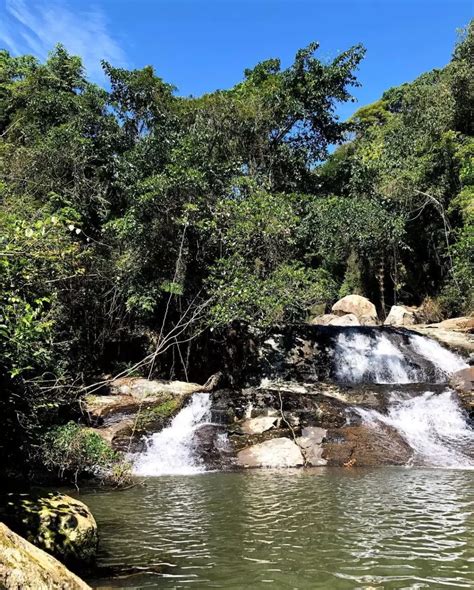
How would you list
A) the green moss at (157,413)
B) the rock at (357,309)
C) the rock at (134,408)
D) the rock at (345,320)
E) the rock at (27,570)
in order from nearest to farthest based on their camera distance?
the rock at (27,570) < the rock at (134,408) < the green moss at (157,413) < the rock at (345,320) < the rock at (357,309)

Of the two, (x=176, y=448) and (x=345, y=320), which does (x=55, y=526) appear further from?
(x=345, y=320)

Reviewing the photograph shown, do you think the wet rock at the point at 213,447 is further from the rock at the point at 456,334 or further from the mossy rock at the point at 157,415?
the rock at the point at 456,334

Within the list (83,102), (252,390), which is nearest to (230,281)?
(252,390)

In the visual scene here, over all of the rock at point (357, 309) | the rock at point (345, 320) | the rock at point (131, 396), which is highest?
the rock at point (357, 309)

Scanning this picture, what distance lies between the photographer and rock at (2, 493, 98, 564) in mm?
5539

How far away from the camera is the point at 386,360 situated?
63.6 ft

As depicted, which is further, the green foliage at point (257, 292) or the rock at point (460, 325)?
the rock at point (460, 325)

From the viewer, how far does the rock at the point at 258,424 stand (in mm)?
13547

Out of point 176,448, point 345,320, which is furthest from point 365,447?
point 345,320

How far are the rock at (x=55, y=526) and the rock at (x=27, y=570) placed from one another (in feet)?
4.52

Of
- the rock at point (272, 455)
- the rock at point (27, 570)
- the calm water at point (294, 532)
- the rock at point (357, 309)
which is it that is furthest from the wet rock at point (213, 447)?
the rock at point (357, 309)

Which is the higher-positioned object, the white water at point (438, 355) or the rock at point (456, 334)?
the rock at point (456, 334)

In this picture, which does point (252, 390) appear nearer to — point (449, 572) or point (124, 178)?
point (124, 178)

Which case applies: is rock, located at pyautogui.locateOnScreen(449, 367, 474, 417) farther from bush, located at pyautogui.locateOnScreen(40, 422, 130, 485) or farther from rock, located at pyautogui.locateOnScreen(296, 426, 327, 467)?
bush, located at pyautogui.locateOnScreen(40, 422, 130, 485)
